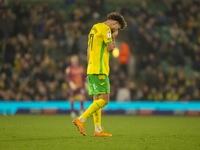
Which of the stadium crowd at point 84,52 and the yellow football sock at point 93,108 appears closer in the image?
the yellow football sock at point 93,108

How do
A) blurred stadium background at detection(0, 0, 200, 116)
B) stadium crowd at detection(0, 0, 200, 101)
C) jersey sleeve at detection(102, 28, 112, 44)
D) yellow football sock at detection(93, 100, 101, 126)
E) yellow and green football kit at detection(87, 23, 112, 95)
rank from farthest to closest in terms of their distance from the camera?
stadium crowd at detection(0, 0, 200, 101) → blurred stadium background at detection(0, 0, 200, 116) → yellow football sock at detection(93, 100, 101, 126) → yellow and green football kit at detection(87, 23, 112, 95) → jersey sleeve at detection(102, 28, 112, 44)

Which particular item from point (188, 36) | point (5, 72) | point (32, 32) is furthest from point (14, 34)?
point (188, 36)

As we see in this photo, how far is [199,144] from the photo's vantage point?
6.80 m

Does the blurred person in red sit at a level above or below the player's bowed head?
below

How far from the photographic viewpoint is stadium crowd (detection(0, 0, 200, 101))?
60.5ft

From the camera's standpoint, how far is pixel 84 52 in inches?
791

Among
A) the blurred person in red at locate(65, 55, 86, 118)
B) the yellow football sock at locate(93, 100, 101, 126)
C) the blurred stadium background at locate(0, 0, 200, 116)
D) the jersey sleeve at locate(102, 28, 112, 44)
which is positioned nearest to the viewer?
the jersey sleeve at locate(102, 28, 112, 44)

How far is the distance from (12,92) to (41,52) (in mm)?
2491

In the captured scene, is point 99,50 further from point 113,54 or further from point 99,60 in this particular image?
point 113,54

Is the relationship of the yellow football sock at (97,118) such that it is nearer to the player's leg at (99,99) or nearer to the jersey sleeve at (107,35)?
the player's leg at (99,99)

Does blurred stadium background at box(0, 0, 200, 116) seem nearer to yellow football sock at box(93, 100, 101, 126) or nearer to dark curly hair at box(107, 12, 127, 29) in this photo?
yellow football sock at box(93, 100, 101, 126)

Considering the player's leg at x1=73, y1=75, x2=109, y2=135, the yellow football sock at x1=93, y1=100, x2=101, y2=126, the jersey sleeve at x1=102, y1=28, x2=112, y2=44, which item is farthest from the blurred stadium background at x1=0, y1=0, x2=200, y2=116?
the jersey sleeve at x1=102, y1=28, x2=112, y2=44

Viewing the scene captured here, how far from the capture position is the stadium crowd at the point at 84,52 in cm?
1843

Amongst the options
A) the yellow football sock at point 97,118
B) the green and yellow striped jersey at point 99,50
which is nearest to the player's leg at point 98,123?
the yellow football sock at point 97,118
